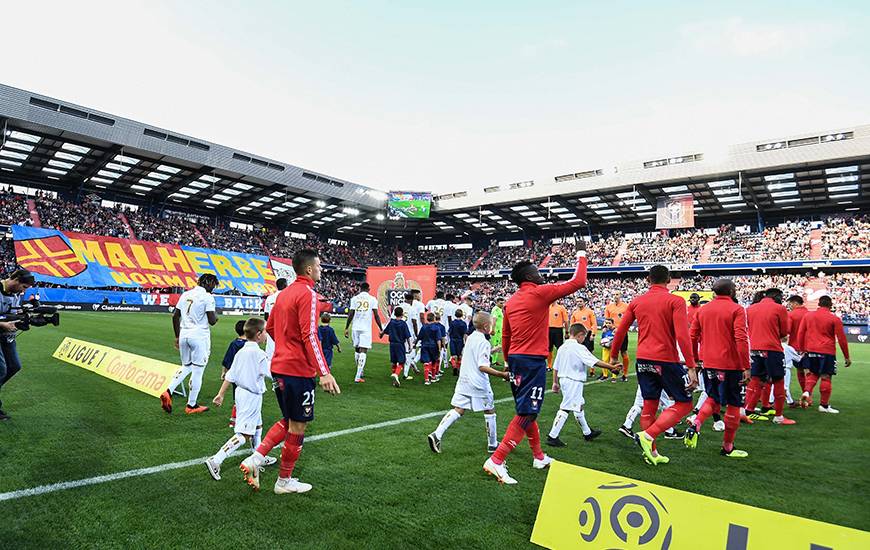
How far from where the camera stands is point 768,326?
7.93m

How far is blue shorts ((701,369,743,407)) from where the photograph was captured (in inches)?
231

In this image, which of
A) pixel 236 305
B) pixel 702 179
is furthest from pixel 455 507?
pixel 236 305

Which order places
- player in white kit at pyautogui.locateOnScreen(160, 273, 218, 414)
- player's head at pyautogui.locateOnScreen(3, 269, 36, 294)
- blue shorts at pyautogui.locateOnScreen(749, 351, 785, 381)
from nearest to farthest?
1. player's head at pyautogui.locateOnScreen(3, 269, 36, 294)
2. player in white kit at pyautogui.locateOnScreen(160, 273, 218, 414)
3. blue shorts at pyautogui.locateOnScreen(749, 351, 785, 381)

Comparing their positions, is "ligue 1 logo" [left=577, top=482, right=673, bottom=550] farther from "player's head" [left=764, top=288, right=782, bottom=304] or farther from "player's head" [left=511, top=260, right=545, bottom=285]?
"player's head" [left=764, top=288, right=782, bottom=304]

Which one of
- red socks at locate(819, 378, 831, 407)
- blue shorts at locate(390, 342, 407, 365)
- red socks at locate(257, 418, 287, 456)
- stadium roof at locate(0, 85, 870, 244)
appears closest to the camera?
red socks at locate(257, 418, 287, 456)

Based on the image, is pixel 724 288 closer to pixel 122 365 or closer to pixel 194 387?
pixel 194 387

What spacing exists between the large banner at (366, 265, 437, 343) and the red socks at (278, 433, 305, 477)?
14298 mm

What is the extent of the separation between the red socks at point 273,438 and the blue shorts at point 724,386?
5194 mm

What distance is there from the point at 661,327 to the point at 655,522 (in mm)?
3011

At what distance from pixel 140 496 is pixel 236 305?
36.5 meters

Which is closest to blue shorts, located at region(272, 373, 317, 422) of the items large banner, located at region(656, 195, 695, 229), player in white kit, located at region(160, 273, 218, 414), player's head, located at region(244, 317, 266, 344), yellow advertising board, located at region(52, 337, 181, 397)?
player's head, located at region(244, 317, 266, 344)

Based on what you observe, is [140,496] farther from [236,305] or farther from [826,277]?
[826,277]

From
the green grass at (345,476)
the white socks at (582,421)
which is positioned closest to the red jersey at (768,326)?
the green grass at (345,476)

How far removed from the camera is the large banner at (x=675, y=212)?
113 ft
